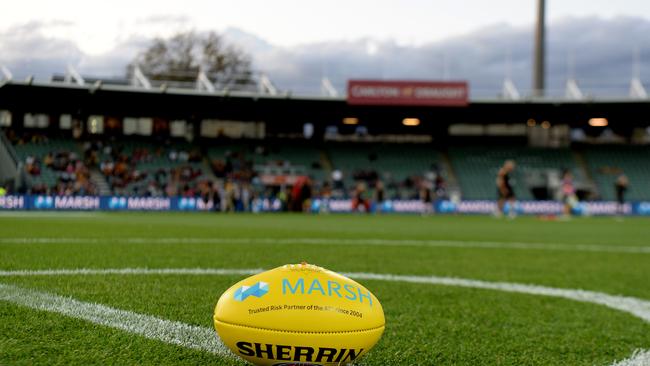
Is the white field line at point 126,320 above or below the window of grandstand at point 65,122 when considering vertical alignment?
below

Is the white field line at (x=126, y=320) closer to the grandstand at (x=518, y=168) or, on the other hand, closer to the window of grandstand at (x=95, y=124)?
the window of grandstand at (x=95, y=124)

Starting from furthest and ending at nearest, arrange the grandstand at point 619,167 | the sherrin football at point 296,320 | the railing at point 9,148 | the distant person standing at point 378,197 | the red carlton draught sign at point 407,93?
the grandstand at point 619,167 < the red carlton draught sign at point 407,93 < the railing at point 9,148 < the distant person standing at point 378,197 < the sherrin football at point 296,320

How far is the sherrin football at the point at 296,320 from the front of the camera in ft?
7.26

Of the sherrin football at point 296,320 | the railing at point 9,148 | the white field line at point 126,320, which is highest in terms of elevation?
the railing at point 9,148

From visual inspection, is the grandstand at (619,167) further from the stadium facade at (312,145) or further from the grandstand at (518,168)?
the grandstand at (518,168)

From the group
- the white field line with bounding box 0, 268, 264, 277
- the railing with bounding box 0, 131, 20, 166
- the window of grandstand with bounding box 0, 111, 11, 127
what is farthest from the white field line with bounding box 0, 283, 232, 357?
the window of grandstand with bounding box 0, 111, 11, 127

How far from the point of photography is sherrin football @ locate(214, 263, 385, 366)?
2.21 m

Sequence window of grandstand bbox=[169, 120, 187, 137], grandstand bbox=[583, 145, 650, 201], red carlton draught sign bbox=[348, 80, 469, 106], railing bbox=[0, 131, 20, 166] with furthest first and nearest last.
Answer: window of grandstand bbox=[169, 120, 187, 137] < grandstand bbox=[583, 145, 650, 201] < red carlton draught sign bbox=[348, 80, 469, 106] < railing bbox=[0, 131, 20, 166]

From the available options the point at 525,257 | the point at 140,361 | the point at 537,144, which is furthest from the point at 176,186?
the point at 140,361

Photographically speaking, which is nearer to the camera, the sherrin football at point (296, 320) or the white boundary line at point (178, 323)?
the sherrin football at point (296, 320)

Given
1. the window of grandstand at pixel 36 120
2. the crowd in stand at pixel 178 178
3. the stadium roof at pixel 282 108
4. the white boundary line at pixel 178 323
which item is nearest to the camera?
the white boundary line at pixel 178 323

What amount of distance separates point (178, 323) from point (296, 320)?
3.84 ft

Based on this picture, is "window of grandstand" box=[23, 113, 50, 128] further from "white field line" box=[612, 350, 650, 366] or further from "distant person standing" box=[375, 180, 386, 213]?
"white field line" box=[612, 350, 650, 366]

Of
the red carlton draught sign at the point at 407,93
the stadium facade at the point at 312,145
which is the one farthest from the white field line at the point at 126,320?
A: the red carlton draught sign at the point at 407,93
